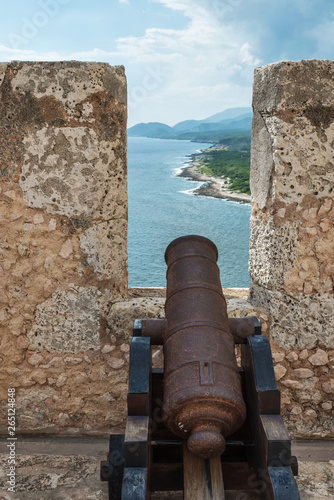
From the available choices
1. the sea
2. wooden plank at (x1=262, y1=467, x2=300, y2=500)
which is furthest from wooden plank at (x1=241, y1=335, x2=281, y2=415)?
the sea

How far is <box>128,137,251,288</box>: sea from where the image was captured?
696cm

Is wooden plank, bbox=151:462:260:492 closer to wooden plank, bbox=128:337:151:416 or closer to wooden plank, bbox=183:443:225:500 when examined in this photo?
wooden plank, bbox=183:443:225:500

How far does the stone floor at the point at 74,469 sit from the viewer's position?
9.64 feet

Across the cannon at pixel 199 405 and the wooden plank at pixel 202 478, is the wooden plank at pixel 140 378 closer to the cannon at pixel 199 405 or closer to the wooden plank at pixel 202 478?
the cannon at pixel 199 405

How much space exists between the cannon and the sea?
12.3 ft

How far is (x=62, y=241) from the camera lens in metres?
3.44

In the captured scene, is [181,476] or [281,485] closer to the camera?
[281,485]

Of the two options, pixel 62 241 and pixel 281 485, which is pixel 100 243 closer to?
pixel 62 241

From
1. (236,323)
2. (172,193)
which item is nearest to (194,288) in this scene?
(236,323)

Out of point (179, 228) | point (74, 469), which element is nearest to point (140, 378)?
point (74, 469)

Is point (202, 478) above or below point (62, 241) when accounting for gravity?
below

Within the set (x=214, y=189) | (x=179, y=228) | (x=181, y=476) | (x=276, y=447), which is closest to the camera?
(x=276, y=447)

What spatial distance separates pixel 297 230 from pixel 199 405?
165 cm

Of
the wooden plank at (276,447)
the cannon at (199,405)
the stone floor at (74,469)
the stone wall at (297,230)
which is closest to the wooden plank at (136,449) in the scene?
the cannon at (199,405)
